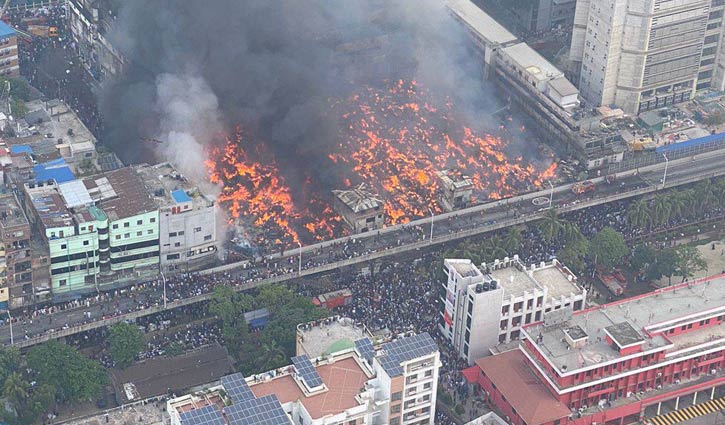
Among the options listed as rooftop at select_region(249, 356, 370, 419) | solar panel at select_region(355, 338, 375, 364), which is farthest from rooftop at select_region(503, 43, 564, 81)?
rooftop at select_region(249, 356, 370, 419)

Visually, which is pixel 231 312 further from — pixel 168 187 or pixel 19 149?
pixel 19 149

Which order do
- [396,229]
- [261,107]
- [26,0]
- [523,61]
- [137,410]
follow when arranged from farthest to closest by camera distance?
[26,0]
[523,61]
[261,107]
[396,229]
[137,410]

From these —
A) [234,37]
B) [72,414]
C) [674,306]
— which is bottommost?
[72,414]

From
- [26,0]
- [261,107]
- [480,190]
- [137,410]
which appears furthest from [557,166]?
[26,0]

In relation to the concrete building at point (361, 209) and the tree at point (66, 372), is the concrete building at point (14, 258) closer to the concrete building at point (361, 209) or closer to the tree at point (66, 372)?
the tree at point (66, 372)

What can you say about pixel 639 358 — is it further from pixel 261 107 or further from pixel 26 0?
pixel 26 0

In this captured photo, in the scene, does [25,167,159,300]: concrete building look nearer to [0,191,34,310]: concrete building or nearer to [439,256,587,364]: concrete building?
[0,191,34,310]: concrete building

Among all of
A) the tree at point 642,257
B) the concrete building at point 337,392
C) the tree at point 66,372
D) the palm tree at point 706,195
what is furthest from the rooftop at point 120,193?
the palm tree at point 706,195
